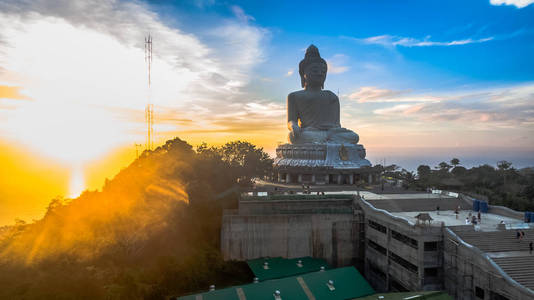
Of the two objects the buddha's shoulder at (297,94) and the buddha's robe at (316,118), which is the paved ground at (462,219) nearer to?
the buddha's robe at (316,118)

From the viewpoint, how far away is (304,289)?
19562 millimetres

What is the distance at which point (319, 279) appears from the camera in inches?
817

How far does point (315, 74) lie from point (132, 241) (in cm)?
3330

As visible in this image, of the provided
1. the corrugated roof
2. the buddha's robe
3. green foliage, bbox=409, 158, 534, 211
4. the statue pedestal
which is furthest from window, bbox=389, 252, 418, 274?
the buddha's robe

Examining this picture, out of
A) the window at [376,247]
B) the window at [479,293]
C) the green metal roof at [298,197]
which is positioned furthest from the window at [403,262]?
the green metal roof at [298,197]

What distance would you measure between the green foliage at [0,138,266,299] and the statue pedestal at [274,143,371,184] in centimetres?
1141

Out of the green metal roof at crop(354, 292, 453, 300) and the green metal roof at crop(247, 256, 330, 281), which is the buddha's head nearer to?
the green metal roof at crop(247, 256, 330, 281)

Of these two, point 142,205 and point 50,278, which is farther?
point 142,205

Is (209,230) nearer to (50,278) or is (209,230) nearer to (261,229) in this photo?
(261,229)

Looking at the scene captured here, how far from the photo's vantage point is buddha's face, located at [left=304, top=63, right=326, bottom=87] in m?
46.9

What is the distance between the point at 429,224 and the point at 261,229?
1197 cm

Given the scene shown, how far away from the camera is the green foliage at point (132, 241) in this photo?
744 inches

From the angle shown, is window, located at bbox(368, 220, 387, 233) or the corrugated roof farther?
window, located at bbox(368, 220, 387, 233)

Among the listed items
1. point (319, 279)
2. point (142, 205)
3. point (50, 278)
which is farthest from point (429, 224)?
point (50, 278)
